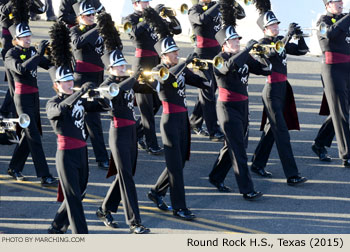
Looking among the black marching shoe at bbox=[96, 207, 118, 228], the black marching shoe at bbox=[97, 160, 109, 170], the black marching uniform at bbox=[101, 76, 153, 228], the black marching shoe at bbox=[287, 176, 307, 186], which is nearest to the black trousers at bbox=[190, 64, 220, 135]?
the black marching shoe at bbox=[97, 160, 109, 170]

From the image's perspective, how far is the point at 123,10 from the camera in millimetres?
23875

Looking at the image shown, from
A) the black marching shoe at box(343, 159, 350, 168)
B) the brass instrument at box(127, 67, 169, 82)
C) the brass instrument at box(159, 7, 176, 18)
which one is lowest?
the black marching shoe at box(343, 159, 350, 168)

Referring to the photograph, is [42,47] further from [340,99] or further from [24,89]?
[340,99]

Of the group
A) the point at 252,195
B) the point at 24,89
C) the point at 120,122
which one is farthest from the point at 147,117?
the point at 120,122

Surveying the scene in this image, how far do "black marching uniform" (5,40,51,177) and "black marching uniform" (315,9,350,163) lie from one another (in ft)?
13.1

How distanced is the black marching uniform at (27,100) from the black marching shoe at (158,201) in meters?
1.64

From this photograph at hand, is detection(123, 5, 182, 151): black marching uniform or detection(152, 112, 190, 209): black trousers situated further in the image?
detection(123, 5, 182, 151): black marching uniform

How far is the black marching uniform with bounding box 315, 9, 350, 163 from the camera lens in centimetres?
1391

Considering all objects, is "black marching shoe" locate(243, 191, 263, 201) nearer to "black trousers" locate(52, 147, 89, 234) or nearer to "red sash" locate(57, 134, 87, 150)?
"black trousers" locate(52, 147, 89, 234)

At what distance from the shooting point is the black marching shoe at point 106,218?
466 inches

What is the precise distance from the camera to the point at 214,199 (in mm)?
12805

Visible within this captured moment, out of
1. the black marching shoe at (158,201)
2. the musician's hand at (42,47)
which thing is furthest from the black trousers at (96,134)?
the black marching shoe at (158,201)

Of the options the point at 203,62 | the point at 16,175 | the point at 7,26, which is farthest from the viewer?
the point at 7,26

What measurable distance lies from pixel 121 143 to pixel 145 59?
3359mm
